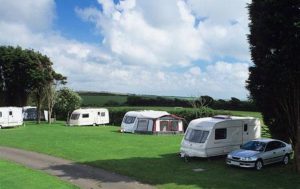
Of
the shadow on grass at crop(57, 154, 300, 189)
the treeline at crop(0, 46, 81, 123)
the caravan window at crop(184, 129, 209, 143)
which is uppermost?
the treeline at crop(0, 46, 81, 123)

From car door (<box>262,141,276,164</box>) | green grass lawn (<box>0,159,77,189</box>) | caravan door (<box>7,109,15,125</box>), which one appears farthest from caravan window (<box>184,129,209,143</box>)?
caravan door (<box>7,109,15,125</box>)

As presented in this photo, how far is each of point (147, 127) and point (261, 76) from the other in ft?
81.5

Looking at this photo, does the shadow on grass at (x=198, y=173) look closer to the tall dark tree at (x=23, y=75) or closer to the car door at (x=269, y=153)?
the car door at (x=269, y=153)

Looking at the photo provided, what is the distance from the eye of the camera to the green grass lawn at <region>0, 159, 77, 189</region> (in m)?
18.8

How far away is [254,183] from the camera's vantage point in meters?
20.0

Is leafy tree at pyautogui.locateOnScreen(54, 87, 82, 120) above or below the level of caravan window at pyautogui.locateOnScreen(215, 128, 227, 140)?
above

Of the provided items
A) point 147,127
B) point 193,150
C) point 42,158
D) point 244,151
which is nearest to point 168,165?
point 193,150

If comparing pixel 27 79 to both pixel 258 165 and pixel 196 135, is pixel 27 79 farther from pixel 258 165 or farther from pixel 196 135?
pixel 258 165

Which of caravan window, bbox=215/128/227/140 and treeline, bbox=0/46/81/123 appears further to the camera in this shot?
treeline, bbox=0/46/81/123

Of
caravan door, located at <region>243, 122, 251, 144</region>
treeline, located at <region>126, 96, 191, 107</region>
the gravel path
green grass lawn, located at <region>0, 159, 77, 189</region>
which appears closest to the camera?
green grass lawn, located at <region>0, 159, 77, 189</region>

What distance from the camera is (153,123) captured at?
45.7 meters

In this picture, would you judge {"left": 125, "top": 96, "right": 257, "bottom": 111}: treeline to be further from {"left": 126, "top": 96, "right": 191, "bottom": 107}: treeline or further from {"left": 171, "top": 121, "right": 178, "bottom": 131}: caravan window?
{"left": 171, "top": 121, "right": 178, "bottom": 131}: caravan window

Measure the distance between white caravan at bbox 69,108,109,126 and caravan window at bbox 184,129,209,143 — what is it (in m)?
31.9

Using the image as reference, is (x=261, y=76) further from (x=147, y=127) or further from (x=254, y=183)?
(x=147, y=127)
